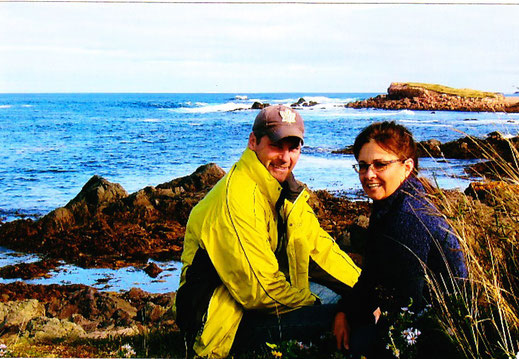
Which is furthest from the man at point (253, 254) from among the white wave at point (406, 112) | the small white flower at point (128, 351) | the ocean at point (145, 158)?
the white wave at point (406, 112)

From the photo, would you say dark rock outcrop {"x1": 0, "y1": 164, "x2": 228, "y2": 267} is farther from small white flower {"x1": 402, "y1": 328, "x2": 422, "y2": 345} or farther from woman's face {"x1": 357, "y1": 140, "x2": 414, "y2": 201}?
small white flower {"x1": 402, "y1": 328, "x2": 422, "y2": 345}

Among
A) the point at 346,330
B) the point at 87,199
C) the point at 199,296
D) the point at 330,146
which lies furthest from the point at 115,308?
the point at 330,146

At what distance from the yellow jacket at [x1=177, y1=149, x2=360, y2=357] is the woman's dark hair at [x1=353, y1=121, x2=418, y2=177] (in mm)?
801

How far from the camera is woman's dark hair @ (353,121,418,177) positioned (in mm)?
3666

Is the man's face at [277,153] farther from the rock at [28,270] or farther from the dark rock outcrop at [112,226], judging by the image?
the rock at [28,270]

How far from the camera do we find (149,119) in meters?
51.9

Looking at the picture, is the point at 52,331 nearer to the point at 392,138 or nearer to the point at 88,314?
the point at 88,314

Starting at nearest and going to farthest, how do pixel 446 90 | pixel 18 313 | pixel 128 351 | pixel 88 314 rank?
pixel 128 351 < pixel 18 313 < pixel 88 314 < pixel 446 90

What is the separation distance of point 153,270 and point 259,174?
272 inches

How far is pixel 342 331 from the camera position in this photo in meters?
3.79

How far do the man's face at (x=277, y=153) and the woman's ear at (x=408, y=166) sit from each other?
0.83 metres

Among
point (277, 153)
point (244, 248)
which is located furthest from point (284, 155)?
point (244, 248)

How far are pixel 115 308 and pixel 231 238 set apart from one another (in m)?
4.53

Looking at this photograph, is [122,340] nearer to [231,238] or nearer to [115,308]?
[231,238]
